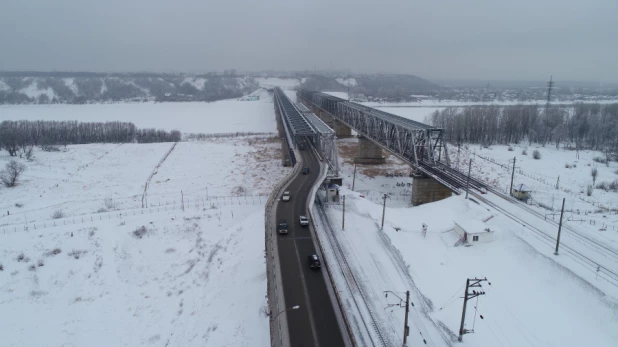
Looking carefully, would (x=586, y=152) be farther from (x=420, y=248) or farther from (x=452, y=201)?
(x=420, y=248)

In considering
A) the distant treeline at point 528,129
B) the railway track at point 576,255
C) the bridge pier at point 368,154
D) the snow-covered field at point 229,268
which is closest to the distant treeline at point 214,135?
the snow-covered field at point 229,268

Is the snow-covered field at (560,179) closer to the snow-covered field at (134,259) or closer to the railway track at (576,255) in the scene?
the railway track at (576,255)

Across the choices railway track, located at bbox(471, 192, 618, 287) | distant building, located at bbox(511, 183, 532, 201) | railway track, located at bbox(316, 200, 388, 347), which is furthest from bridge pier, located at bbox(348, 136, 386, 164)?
railway track, located at bbox(471, 192, 618, 287)

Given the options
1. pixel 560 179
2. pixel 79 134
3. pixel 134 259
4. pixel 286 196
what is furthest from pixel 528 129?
pixel 79 134

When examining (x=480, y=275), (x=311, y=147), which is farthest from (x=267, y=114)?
(x=480, y=275)

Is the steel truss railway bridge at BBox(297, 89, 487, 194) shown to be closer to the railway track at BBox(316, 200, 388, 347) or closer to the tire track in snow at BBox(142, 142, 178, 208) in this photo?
the railway track at BBox(316, 200, 388, 347)
